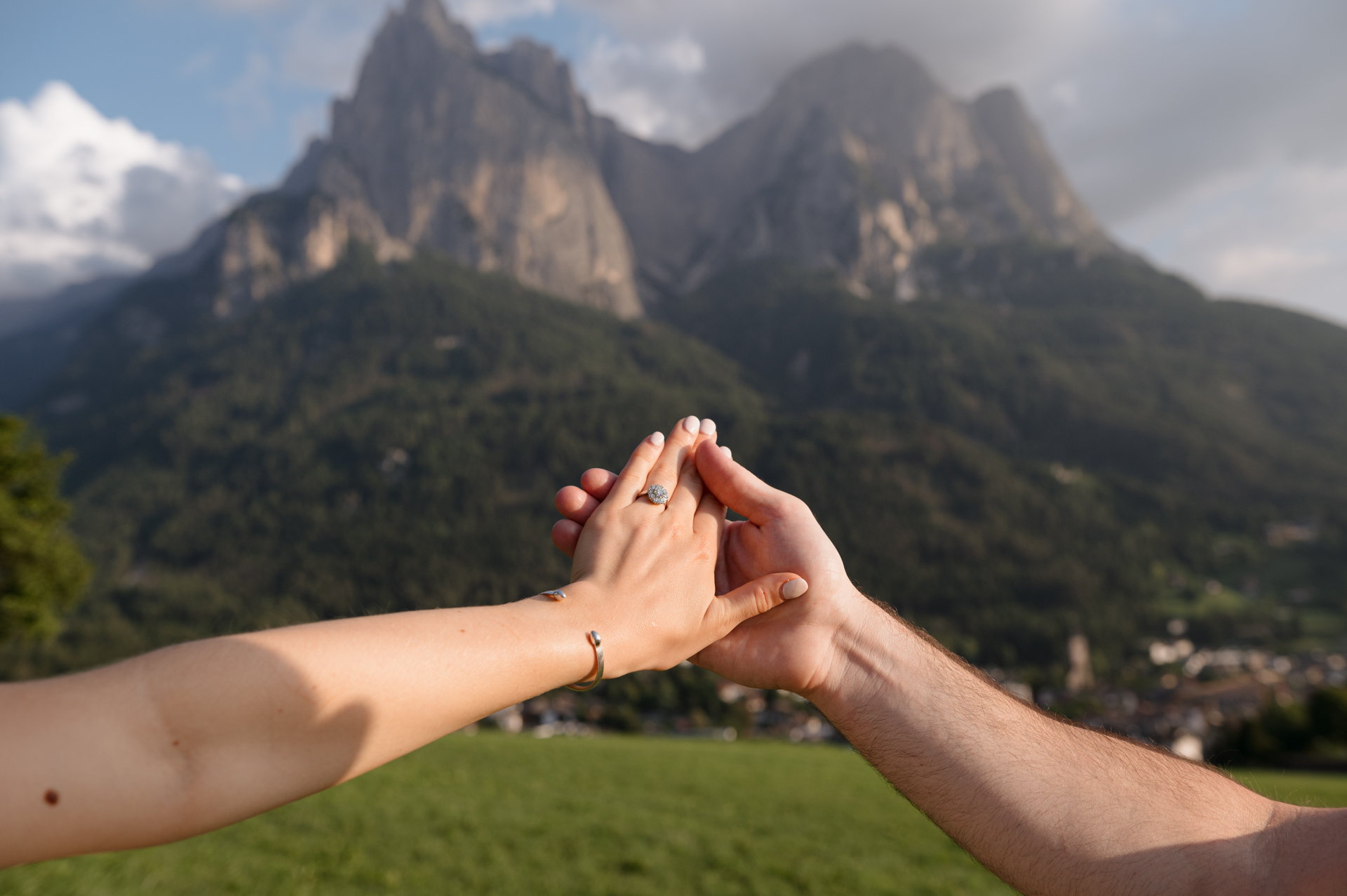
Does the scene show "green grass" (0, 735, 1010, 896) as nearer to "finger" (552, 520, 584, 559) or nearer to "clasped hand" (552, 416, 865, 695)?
"finger" (552, 520, 584, 559)

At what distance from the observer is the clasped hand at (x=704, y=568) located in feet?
8.04

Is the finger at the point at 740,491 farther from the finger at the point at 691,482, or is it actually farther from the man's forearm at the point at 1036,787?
the man's forearm at the point at 1036,787

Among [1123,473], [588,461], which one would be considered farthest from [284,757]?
[1123,473]

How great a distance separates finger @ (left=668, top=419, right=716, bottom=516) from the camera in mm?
2887

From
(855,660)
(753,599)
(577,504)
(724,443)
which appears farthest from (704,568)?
(724,443)

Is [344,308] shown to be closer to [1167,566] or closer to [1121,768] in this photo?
[1167,566]

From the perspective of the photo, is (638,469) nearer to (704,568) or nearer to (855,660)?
(704,568)

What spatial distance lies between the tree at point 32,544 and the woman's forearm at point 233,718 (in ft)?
56.8

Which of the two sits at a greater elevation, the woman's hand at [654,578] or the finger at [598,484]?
the finger at [598,484]

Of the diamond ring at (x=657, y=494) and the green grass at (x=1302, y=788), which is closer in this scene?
the green grass at (x=1302, y=788)

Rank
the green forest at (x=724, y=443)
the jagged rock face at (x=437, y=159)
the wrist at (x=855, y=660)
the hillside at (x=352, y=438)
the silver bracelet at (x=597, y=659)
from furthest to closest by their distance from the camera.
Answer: the jagged rock face at (x=437, y=159) < the hillside at (x=352, y=438) < the green forest at (x=724, y=443) < the wrist at (x=855, y=660) < the silver bracelet at (x=597, y=659)

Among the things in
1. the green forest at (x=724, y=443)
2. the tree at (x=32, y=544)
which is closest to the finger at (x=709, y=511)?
the tree at (x=32, y=544)

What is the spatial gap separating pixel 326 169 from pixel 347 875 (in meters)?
220

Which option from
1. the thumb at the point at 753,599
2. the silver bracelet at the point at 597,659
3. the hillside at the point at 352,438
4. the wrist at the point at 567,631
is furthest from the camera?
the hillside at the point at 352,438
